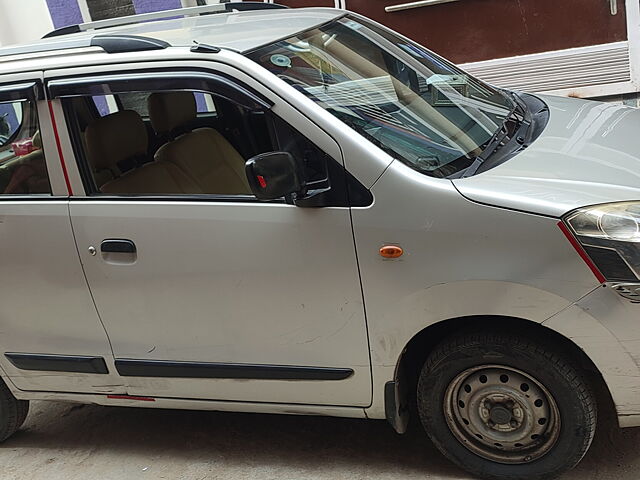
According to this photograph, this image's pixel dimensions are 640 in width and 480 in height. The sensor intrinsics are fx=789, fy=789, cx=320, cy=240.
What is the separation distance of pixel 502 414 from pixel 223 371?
3.85ft

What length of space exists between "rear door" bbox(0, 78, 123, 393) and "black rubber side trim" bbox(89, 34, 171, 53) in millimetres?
345

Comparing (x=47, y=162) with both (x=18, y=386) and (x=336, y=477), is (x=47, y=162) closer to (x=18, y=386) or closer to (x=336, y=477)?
(x=18, y=386)

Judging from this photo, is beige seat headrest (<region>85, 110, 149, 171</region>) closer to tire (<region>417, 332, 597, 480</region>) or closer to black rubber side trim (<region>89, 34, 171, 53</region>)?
black rubber side trim (<region>89, 34, 171, 53</region>)

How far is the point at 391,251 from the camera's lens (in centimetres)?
294

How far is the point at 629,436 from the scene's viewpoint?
135 inches

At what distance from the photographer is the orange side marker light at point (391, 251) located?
2.93m

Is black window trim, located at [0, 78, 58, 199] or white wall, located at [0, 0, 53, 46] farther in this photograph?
white wall, located at [0, 0, 53, 46]

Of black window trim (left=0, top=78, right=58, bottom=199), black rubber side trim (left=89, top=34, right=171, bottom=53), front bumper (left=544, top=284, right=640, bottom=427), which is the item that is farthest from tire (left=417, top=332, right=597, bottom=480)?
black window trim (left=0, top=78, right=58, bottom=199)

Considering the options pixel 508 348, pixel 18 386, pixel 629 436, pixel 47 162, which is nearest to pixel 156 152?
pixel 47 162

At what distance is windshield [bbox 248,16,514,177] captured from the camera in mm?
3105

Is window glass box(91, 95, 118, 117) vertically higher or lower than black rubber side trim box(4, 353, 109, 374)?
higher

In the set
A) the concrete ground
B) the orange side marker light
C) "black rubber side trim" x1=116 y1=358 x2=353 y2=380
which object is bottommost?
the concrete ground

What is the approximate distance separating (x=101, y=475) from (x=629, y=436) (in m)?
2.43

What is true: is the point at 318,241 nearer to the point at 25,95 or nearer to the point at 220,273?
the point at 220,273
